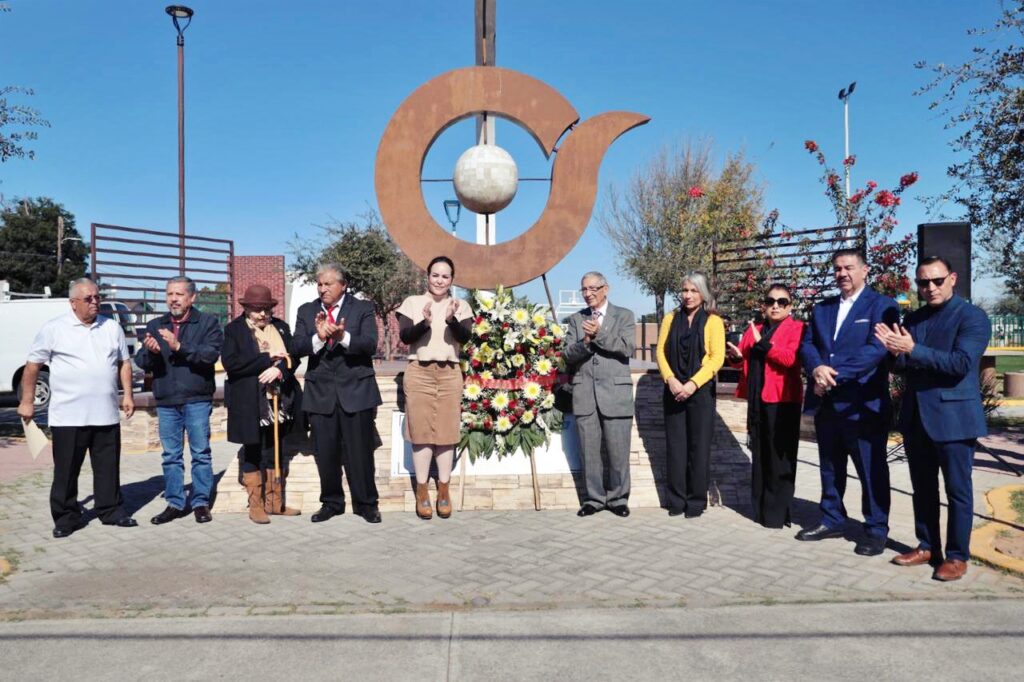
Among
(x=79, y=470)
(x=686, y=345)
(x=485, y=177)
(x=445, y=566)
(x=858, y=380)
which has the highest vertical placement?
(x=485, y=177)

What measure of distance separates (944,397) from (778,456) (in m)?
1.39

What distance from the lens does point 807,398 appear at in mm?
5227

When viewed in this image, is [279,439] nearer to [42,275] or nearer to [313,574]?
[313,574]

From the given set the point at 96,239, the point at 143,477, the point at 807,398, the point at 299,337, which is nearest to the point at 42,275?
the point at 96,239

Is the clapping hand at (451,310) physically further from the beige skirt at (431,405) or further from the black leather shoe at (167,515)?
the black leather shoe at (167,515)

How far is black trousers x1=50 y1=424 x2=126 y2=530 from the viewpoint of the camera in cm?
554

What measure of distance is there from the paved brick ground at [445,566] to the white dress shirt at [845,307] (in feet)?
4.85

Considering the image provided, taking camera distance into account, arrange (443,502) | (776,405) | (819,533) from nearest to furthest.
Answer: (819,533), (776,405), (443,502)

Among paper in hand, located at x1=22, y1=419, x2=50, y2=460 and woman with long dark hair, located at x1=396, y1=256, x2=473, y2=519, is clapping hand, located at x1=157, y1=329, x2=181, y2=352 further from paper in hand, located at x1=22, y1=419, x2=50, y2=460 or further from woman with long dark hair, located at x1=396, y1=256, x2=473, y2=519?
woman with long dark hair, located at x1=396, y1=256, x2=473, y2=519

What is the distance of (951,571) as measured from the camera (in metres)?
4.28

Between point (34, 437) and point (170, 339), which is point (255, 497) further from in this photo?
point (34, 437)

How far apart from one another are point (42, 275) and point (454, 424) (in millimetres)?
45831

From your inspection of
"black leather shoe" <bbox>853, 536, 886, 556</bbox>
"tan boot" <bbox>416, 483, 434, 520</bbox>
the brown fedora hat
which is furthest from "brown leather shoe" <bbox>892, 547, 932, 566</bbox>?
the brown fedora hat

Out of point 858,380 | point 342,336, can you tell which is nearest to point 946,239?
point 858,380
